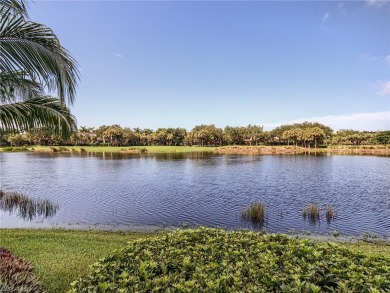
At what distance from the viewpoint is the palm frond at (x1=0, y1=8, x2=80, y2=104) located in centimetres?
578

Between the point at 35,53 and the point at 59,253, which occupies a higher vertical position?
the point at 35,53

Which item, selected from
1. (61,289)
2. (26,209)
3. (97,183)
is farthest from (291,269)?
(97,183)

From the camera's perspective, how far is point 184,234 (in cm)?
552

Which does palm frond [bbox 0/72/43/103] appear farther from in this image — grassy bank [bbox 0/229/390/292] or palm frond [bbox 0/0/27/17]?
grassy bank [bbox 0/229/390/292]

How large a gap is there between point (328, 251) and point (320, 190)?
25858 millimetres

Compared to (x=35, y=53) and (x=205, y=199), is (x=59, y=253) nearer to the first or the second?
(x=35, y=53)

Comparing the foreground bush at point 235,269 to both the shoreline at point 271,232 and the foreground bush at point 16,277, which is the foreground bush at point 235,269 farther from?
the shoreline at point 271,232

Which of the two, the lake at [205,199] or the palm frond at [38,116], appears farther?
the lake at [205,199]

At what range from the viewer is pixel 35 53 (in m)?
5.97

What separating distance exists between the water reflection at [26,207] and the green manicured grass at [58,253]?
350 inches

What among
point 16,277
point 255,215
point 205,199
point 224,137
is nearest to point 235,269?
point 16,277

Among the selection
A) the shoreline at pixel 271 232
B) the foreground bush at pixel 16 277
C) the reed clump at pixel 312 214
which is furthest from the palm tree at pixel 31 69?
the reed clump at pixel 312 214

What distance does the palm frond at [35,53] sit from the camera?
5.78 metres

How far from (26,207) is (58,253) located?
47.8ft
